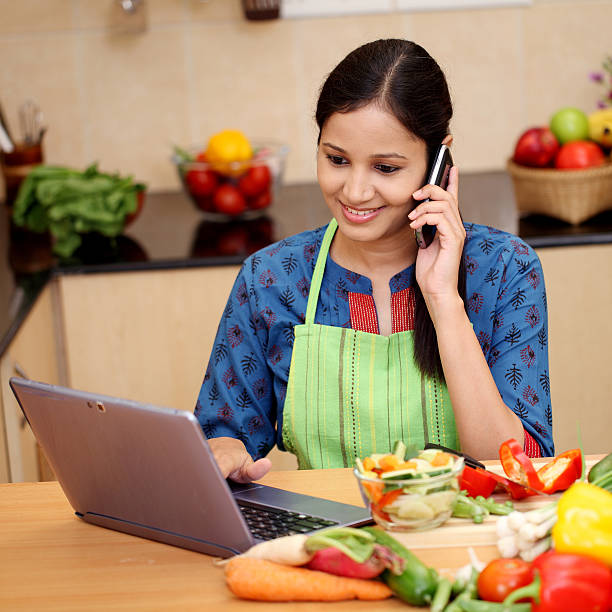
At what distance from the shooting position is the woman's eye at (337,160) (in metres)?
1.38

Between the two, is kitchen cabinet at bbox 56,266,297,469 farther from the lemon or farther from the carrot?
the carrot

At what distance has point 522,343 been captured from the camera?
144cm

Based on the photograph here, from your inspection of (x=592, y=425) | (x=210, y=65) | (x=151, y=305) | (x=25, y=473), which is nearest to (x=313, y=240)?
(x=151, y=305)

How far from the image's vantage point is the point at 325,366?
4.70 ft

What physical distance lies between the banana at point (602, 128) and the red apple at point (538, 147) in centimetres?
9

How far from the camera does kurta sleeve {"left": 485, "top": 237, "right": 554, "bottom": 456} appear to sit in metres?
1.41

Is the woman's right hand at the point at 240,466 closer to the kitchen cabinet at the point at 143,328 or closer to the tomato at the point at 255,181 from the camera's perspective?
the kitchen cabinet at the point at 143,328

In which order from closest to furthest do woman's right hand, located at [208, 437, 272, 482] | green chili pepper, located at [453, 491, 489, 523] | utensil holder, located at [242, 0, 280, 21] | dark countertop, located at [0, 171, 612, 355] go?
1. green chili pepper, located at [453, 491, 489, 523]
2. woman's right hand, located at [208, 437, 272, 482]
3. dark countertop, located at [0, 171, 612, 355]
4. utensil holder, located at [242, 0, 280, 21]

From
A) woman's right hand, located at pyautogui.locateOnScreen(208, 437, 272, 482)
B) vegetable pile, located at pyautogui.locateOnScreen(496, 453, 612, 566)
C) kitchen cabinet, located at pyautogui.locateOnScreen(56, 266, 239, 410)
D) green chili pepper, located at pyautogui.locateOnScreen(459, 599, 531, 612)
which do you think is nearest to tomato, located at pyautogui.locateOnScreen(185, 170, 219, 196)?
kitchen cabinet, located at pyautogui.locateOnScreen(56, 266, 239, 410)

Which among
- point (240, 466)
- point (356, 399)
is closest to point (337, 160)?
point (356, 399)

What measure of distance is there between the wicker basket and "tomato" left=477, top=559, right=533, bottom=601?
5.07 ft

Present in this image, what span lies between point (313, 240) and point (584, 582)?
897 millimetres

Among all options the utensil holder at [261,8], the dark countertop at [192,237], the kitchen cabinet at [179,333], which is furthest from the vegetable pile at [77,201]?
the utensil holder at [261,8]

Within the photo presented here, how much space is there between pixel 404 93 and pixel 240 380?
524 millimetres
